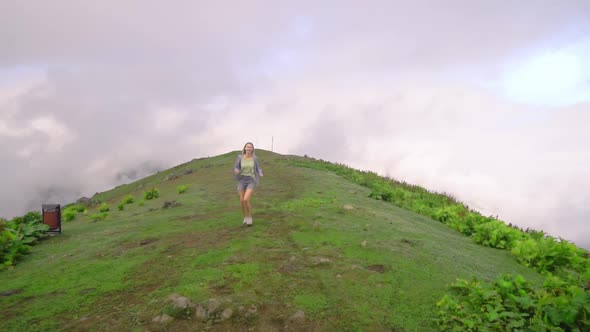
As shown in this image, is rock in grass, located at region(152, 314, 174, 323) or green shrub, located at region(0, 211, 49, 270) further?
green shrub, located at region(0, 211, 49, 270)

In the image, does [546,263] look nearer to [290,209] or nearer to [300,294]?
[300,294]

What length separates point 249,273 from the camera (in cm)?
746

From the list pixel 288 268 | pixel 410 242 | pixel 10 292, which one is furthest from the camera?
pixel 410 242

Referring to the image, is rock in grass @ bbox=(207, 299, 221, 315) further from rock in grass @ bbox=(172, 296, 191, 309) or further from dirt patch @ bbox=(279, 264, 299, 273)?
dirt patch @ bbox=(279, 264, 299, 273)

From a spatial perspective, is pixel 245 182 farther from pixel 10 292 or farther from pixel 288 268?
pixel 10 292

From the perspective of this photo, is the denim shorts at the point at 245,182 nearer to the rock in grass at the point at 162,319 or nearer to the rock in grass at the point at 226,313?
the rock in grass at the point at 226,313

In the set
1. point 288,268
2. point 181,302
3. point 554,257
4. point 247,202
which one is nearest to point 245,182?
point 247,202

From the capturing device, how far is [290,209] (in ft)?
44.9

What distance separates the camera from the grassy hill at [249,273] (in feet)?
19.7

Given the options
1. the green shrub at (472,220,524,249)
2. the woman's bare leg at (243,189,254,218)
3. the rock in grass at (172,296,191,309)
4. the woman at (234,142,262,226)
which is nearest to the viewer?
the rock in grass at (172,296,191,309)

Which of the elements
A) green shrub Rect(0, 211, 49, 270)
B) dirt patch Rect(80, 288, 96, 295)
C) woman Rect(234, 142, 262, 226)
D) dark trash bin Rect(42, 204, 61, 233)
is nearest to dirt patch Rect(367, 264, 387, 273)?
woman Rect(234, 142, 262, 226)

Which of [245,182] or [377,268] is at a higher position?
[245,182]

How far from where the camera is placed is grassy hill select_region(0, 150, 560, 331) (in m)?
5.99

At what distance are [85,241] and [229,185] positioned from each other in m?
10.6
